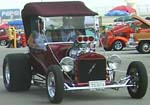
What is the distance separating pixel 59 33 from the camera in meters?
12.4

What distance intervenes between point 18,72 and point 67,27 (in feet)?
5.35

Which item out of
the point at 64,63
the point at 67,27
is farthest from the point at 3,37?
the point at 64,63

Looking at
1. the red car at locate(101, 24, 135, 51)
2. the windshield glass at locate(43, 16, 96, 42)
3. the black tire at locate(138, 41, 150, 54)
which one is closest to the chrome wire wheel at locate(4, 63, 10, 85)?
the windshield glass at locate(43, 16, 96, 42)

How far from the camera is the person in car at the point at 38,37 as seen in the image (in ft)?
38.8

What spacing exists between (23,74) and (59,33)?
4.28 feet

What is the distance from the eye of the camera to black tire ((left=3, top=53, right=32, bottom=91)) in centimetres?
1233

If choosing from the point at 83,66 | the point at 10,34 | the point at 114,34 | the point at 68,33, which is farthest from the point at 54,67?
the point at 10,34

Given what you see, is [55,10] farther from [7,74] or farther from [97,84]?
[97,84]

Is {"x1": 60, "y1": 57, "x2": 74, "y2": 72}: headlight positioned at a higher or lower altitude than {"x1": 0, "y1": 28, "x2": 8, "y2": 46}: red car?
higher

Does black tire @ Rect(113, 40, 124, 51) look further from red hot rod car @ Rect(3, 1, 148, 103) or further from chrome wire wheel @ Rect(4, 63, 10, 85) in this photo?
chrome wire wheel @ Rect(4, 63, 10, 85)

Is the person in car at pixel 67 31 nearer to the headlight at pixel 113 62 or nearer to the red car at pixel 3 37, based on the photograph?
the headlight at pixel 113 62

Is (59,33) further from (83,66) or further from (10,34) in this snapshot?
(10,34)

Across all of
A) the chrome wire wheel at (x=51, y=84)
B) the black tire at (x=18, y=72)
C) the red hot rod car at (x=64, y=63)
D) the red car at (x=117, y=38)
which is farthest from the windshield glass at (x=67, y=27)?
the red car at (x=117, y=38)

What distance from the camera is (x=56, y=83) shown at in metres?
10.1
